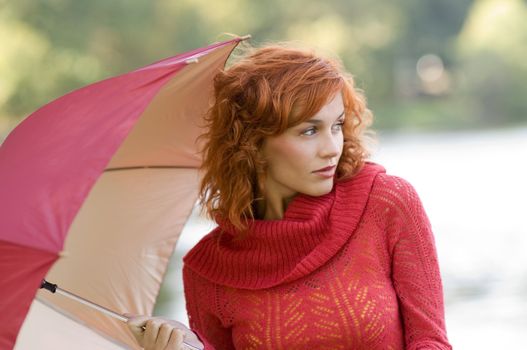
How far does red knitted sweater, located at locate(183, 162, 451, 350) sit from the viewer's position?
229 cm

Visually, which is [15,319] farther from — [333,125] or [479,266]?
[479,266]

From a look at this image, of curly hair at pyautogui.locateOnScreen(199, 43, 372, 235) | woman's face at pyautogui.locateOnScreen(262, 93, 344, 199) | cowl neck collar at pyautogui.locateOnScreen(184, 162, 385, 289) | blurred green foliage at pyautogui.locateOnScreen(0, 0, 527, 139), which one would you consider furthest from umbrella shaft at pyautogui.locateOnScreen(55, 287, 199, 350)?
blurred green foliage at pyautogui.locateOnScreen(0, 0, 527, 139)

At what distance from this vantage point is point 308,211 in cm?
241

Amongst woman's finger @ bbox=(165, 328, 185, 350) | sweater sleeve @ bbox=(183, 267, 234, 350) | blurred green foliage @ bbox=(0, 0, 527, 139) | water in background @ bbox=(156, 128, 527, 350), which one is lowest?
woman's finger @ bbox=(165, 328, 185, 350)

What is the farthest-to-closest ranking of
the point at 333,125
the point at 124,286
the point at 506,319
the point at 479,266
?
1. the point at 479,266
2. the point at 506,319
3. the point at 124,286
4. the point at 333,125

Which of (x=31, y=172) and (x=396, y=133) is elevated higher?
(x=396, y=133)

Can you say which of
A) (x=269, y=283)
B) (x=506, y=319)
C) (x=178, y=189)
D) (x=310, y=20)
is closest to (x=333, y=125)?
(x=269, y=283)

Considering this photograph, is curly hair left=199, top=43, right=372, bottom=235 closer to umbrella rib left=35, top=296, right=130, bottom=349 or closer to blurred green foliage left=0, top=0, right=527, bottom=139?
umbrella rib left=35, top=296, right=130, bottom=349

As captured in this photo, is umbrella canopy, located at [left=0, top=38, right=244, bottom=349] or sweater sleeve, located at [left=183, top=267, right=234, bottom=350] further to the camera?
sweater sleeve, located at [left=183, top=267, right=234, bottom=350]

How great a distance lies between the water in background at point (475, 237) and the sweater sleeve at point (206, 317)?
236mm

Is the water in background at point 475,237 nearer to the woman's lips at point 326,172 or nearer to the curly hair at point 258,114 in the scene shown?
the curly hair at point 258,114

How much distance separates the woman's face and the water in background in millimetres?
350

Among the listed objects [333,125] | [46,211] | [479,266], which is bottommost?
[46,211]

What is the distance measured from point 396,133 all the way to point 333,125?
24156 millimetres
